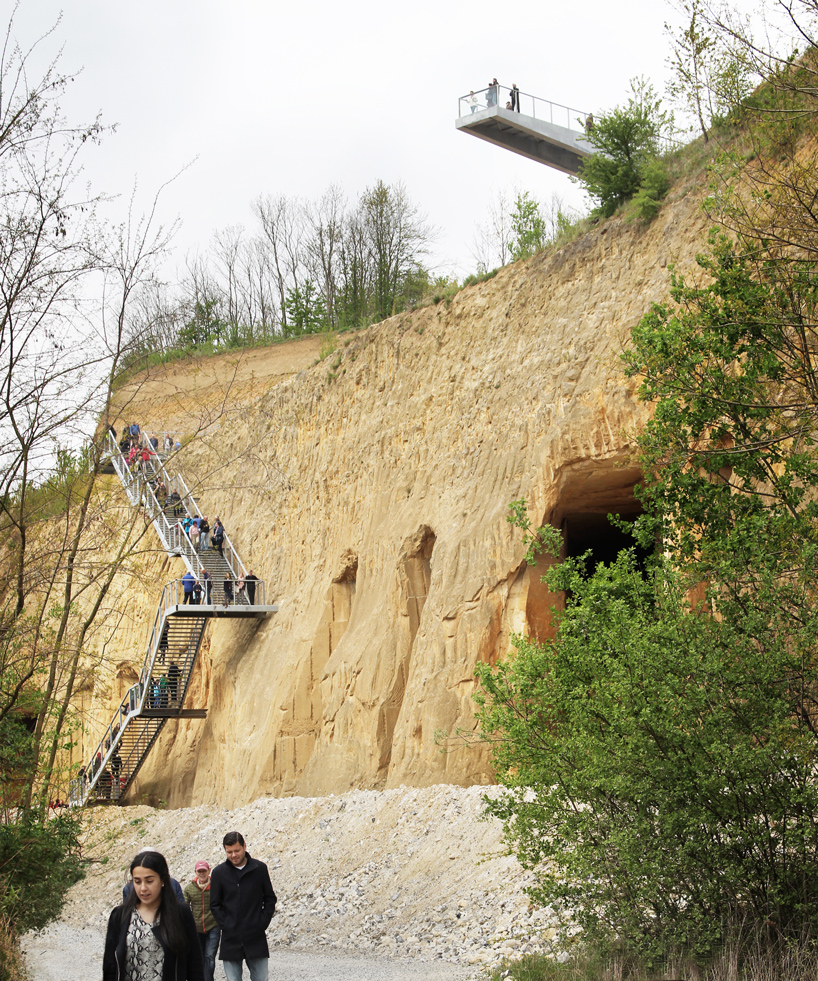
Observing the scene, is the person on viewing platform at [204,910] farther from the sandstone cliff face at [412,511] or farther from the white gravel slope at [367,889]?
the sandstone cliff face at [412,511]

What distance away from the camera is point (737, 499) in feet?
33.2

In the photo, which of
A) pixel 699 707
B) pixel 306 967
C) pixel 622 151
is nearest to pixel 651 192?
pixel 622 151

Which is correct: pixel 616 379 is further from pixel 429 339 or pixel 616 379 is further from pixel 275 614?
pixel 275 614

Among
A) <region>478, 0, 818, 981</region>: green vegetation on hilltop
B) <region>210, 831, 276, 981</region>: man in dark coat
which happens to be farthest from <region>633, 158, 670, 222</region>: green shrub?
<region>210, 831, 276, 981</region>: man in dark coat

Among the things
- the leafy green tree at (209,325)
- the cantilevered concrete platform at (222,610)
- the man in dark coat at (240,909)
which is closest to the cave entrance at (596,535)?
the cantilevered concrete platform at (222,610)

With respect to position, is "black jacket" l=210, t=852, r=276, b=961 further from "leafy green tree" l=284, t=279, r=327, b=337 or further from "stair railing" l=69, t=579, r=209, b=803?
"leafy green tree" l=284, t=279, r=327, b=337

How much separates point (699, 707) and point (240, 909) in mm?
3839

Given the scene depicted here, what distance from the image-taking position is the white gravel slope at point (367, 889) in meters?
11.6

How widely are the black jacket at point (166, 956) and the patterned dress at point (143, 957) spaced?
2cm

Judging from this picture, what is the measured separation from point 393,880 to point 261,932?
796 cm

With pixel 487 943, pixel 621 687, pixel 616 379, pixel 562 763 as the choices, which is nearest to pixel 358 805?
pixel 487 943

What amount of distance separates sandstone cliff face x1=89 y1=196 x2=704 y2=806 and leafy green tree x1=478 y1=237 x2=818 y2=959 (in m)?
6.35

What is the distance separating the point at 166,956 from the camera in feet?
16.2

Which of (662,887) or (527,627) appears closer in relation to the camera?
(662,887)
